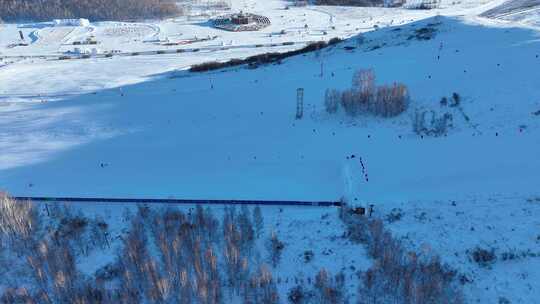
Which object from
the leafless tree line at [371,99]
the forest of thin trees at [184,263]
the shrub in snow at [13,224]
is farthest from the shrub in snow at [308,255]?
the leafless tree line at [371,99]

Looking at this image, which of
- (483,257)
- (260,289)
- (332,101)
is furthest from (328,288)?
(332,101)

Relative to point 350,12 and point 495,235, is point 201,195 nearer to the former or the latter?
point 495,235

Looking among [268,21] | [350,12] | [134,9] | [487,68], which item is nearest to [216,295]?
[487,68]

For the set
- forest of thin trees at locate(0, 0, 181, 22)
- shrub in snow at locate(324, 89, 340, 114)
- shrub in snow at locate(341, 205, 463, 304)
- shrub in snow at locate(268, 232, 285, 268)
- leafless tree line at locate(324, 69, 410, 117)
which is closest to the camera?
shrub in snow at locate(341, 205, 463, 304)

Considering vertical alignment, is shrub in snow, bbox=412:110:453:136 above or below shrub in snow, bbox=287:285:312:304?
above

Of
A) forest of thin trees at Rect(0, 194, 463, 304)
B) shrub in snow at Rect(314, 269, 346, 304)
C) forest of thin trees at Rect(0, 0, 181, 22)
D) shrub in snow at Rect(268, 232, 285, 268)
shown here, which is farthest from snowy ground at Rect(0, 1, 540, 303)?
forest of thin trees at Rect(0, 0, 181, 22)

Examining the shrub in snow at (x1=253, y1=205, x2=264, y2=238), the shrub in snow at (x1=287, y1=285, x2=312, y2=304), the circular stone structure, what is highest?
the circular stone structure

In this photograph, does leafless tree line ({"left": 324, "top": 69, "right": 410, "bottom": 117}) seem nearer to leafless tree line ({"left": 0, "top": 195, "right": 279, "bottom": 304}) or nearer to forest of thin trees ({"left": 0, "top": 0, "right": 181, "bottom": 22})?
leafless tree line ({"left": 0, "top": 195, "right": 279, "bottom": 304})
